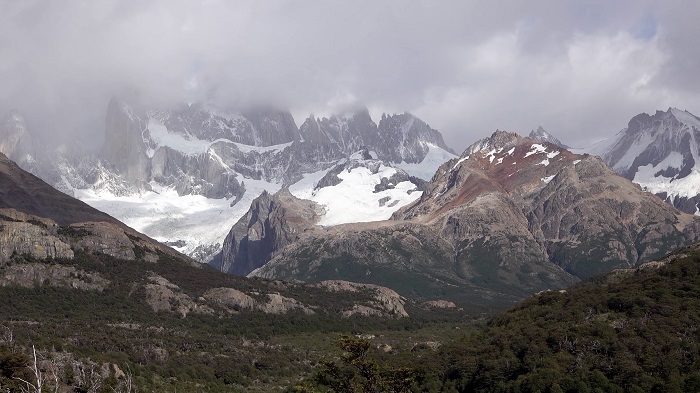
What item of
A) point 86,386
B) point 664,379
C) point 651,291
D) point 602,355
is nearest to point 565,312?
point 651,291

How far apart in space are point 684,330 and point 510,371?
30581 millimetres

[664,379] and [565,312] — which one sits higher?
[565,312]

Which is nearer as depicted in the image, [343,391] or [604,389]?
[343,391]

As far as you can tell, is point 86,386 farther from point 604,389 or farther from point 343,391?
point 604,389

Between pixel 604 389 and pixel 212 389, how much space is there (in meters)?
88.4

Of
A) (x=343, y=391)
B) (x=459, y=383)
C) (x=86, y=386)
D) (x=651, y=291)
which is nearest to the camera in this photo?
(x=343, y=391)

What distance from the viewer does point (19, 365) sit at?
132375 mm

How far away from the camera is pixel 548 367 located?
15812 centimetres

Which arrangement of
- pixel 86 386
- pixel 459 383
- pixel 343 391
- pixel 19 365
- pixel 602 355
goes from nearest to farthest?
pixel 343 391 < pixel 19 365 < pixel 86 386 < pixel 602 355 < pixel 459 383

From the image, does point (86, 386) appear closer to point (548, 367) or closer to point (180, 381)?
point (180, 381)

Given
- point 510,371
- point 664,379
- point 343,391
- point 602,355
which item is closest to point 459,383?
point 510,371

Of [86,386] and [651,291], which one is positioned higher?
[651,291]

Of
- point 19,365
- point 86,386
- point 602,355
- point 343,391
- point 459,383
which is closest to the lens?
point 343,391

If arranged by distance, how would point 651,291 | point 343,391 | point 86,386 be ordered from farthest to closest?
point 651,291 < point 86,386 < point 343,391
